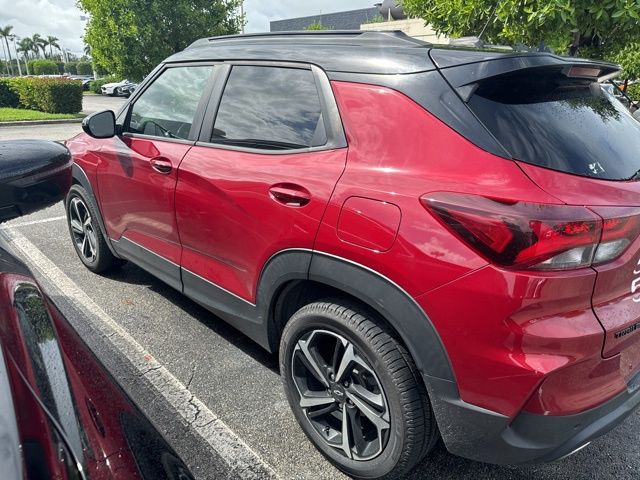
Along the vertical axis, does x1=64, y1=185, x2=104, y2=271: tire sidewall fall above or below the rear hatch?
below

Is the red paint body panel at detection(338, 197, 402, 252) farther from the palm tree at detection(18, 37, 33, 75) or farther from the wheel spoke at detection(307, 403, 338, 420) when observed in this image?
the palm tree at detection(18, 37, 33, 75)

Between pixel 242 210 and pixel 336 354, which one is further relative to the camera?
pixel 242 210

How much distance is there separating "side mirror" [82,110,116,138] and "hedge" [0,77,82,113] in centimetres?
1936

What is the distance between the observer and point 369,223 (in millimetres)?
1741

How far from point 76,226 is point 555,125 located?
12.4 feet

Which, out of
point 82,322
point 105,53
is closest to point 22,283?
point 82,322

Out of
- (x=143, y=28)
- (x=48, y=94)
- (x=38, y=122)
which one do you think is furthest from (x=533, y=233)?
(x=48, y=94)

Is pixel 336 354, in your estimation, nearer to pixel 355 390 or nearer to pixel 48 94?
pixel 355 390

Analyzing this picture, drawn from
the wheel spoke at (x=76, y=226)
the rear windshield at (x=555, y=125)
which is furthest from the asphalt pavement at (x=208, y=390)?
the rear windshield at (x=555, y=125)

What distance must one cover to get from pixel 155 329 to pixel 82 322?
53 cm

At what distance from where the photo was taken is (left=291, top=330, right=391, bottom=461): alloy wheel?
1.93 meters

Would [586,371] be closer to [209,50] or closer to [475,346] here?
[475,346]

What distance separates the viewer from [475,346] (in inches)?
61.6

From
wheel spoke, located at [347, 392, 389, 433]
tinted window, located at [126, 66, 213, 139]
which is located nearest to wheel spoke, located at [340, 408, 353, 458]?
wheel spoke, located at [347, 392, 389, 433]
